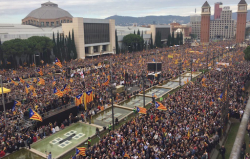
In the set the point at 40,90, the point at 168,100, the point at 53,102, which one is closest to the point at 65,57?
the point at 40,90

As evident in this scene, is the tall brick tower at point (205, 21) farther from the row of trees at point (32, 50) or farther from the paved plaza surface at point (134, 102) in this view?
the paved plaza surface at point (134, 102)

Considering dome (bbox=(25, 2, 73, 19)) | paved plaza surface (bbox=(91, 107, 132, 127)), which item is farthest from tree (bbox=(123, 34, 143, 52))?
paved plaza surface (bbox=(91, 107, 132, 127))

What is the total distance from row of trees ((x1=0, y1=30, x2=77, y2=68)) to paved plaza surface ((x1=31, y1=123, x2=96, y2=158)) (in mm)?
32867

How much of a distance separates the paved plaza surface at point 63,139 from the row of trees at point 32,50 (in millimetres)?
32867

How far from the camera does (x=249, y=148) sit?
17.5 m

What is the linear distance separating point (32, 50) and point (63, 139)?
4107 centimetres

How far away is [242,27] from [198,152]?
13621 centimetres

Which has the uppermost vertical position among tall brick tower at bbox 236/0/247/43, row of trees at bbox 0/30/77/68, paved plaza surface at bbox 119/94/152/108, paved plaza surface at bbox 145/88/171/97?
tall brick tower at bbox 236/0/247/43

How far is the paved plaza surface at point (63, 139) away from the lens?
63.4 feet

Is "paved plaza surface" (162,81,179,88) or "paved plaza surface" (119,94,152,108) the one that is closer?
"paved plaza surface" (119,94,152,108)

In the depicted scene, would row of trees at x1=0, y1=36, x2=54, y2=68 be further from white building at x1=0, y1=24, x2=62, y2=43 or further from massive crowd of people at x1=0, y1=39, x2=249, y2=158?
massive crowd of people at x1=0, y1=39, x2=249, y2=158

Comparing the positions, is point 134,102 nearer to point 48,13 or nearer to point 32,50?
point 32,50

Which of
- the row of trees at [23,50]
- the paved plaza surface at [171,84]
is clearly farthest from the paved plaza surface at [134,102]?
the row of trees at [23,50]

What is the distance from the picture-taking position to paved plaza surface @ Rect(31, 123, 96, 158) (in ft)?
63.4
